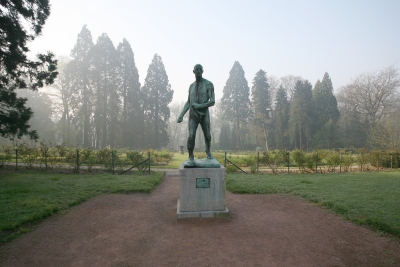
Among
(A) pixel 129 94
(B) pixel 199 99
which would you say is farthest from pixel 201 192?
(A) pixel 129 94

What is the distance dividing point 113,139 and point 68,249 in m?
28.6

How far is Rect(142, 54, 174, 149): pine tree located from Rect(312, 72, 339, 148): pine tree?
974 inches

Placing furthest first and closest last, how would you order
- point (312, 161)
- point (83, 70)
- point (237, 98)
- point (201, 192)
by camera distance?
1. point (237, 98)
2. point (83, 70)
3. point (312, 161)
4. point (201, 192)

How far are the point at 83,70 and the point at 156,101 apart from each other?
11.1 meters

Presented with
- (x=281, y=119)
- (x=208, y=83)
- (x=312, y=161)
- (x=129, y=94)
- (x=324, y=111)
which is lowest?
(x=312, y=161)

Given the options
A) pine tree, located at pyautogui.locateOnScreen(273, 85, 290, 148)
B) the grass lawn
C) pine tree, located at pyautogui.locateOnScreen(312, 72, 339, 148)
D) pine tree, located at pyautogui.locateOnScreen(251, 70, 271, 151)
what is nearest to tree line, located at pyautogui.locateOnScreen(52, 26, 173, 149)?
pine tree, located at pyautogui.locateOnScreen(251, 70, 271, 151)

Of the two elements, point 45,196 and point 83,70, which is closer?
point 45,196

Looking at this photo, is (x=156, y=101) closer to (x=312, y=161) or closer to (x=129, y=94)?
(x=129, y=94)

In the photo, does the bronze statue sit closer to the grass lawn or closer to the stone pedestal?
the stone pedestal

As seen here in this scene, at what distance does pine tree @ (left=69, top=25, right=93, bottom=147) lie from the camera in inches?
1159

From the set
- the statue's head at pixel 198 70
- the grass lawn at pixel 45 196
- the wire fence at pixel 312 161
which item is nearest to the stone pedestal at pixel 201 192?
the statue's head at pixel 198 70

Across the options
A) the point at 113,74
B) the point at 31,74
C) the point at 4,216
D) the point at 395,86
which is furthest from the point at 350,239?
the point at 395,86

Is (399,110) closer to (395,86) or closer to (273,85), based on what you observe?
(395,86)

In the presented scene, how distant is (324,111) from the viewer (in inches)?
1387
